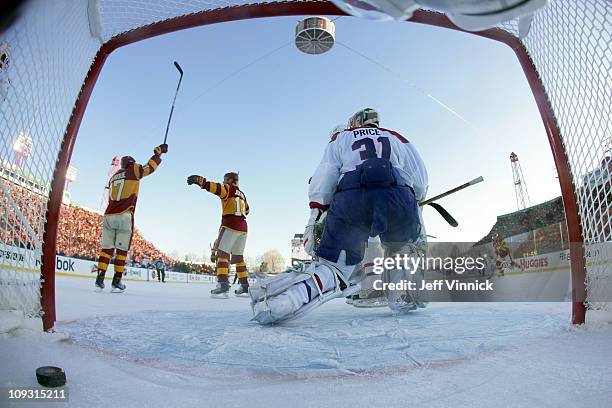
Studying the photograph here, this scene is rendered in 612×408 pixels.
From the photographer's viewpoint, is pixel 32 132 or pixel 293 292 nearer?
pixel 32 132

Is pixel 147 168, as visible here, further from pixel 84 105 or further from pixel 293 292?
pixel 293 292

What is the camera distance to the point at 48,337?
1.22 meters

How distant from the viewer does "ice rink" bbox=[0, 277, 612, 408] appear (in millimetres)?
691

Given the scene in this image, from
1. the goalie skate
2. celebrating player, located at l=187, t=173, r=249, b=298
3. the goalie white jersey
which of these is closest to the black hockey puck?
the goalie white jersey

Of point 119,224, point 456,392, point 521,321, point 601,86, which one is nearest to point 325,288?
point 521,321

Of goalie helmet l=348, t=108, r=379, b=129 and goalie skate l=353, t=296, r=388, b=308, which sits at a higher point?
goalie helmet l=348, t=108, r=379, b=129

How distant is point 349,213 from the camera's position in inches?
73.4

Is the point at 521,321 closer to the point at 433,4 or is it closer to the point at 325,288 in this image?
the point at 325,288

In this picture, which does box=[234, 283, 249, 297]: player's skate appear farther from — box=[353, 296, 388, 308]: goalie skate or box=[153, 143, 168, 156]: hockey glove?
box=[353, 296, 388, 308]: goalie skate

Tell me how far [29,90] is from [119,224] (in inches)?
131

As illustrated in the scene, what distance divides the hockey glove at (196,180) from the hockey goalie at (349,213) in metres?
2.66

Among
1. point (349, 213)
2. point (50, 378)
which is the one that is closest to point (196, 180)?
point (349, 213)

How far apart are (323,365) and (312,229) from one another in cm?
132

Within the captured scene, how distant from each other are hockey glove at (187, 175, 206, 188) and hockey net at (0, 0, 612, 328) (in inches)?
109
